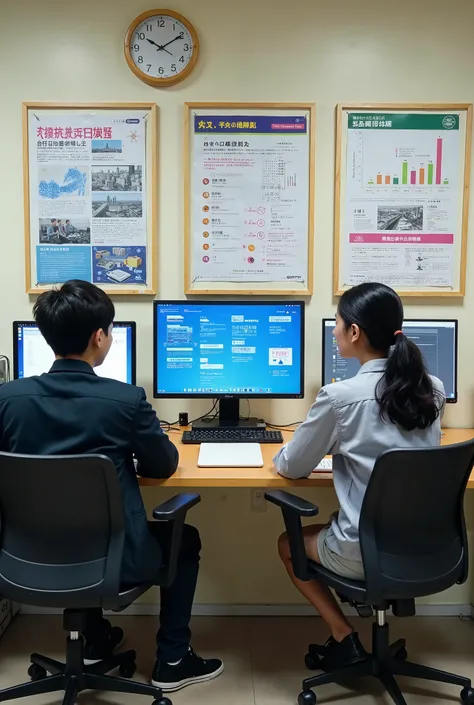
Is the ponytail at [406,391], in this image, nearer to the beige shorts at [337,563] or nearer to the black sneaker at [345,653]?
the beige shorts at [337,563]

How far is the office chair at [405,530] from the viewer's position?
4.87ft

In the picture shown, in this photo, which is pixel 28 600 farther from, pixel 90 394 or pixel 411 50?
pixel 411 50

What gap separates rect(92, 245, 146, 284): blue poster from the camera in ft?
7.68

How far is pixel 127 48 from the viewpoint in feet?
7.39

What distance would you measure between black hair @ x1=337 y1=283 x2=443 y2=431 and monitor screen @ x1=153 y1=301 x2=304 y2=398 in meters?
0.52

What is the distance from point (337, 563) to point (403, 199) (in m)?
1.51

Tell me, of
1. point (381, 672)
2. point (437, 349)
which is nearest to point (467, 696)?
point (381, 672)

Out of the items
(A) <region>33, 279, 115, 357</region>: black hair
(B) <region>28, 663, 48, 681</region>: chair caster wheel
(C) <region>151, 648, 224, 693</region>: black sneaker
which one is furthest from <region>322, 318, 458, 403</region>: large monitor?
(B) <region>28, 663, 48, 681</region>: chair caster wheel

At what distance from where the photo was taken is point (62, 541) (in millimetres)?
1479

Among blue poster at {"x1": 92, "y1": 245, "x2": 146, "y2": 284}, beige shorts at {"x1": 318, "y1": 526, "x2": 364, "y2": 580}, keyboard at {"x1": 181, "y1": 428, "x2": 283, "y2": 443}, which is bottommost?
beige shorts at {"x1": 318, "y1": 526, "x2": 364, "y2": 580}

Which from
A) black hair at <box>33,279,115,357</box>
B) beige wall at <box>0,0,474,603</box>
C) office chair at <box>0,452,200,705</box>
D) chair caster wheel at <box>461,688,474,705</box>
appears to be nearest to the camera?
office chair at <box>0,452,200,705</box>

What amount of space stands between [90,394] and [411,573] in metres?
1.04

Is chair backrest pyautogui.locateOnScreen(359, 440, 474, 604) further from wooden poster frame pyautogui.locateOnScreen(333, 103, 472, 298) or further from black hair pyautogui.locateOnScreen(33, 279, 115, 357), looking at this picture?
wooden poster frame pyautogui.locateOnScreen(333, 103, 472, 298)

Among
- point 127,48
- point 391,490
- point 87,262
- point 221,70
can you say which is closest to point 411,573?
point 391,490
